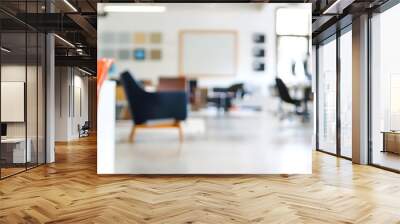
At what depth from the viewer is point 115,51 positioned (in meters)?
4.93

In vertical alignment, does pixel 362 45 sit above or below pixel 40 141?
above

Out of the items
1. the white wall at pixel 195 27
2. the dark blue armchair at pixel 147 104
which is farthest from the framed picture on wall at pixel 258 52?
the dark blue armchair at pixel 147 104

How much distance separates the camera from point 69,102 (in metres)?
12.4

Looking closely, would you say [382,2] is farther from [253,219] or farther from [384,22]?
[253,219]

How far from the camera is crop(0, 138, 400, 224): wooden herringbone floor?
3585 millimetres

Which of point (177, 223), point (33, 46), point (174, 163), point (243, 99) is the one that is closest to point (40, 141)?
point (33, 46)

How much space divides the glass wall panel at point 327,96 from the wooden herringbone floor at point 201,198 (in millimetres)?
2912

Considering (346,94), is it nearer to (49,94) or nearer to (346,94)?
(346,94)

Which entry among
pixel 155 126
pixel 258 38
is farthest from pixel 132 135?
pixel 258 38

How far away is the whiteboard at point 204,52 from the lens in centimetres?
494

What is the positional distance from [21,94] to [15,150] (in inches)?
34.8

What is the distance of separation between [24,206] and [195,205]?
173 cm

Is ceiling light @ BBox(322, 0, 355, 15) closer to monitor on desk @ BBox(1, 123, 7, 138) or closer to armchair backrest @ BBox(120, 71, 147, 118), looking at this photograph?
armchair backrest @ BBox(120, 71, 147, 118)

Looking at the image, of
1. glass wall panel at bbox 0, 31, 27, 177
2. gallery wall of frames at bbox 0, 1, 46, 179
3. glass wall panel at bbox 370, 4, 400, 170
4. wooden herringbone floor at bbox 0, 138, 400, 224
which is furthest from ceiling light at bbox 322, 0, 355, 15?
glass wall panel at bbox 0, 31, 27, 177
